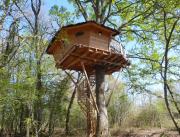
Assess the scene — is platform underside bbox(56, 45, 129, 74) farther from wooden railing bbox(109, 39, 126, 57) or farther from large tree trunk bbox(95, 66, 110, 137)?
large tree trunk bbox(95, 66, 110, 137)

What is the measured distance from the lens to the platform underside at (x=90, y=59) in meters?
14.4

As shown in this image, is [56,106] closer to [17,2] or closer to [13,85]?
[13,85]

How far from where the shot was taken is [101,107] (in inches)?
595

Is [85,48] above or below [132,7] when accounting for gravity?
below

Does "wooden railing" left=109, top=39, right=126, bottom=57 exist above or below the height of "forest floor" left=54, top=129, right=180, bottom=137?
above

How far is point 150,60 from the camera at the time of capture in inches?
655

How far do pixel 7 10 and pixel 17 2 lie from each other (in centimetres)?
68

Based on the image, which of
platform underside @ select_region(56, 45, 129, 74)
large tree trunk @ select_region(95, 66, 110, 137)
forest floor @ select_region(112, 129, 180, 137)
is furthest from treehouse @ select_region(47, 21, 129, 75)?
forest floor @ select_region(112, 129, 180, 137)

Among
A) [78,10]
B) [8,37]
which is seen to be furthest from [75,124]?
[8,37]

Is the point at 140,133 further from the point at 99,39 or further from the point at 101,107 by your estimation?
the point at 99,39

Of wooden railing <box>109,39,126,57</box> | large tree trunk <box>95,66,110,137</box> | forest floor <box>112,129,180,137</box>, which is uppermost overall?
wooden railing <box>109,39,126,57</box>

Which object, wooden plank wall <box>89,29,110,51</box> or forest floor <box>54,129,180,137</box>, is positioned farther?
forest floor <box>54,129,180,137</box>

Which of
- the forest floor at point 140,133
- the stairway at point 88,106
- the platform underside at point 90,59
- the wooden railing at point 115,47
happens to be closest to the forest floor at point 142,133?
the forest floor at point 140,133

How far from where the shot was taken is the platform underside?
1438 centimetres
